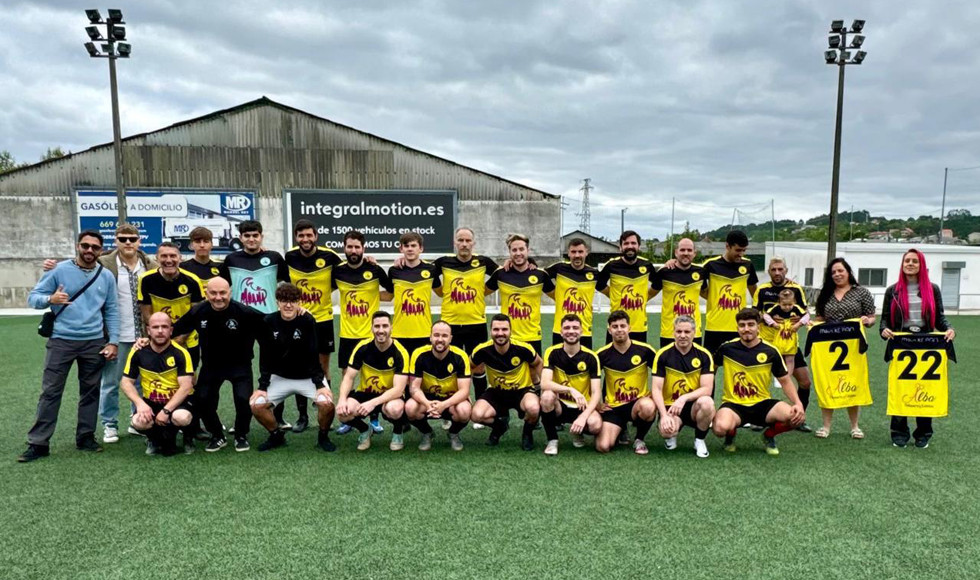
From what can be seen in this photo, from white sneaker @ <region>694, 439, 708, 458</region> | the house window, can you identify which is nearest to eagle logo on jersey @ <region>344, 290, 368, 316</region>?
white sneaker @ <region>694, 439, 708, 458</region>

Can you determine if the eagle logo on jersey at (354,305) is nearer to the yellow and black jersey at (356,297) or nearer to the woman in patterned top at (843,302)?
the yellow and black jersey at (356,297)

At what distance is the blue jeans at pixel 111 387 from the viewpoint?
5113mm

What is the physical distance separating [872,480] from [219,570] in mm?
4164

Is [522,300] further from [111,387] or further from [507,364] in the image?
[111,387]

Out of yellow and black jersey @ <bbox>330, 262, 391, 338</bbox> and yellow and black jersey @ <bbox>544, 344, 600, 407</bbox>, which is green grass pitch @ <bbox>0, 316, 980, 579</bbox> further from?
yellow and black jersey @ <bbox>330, 262, 391, 338</bbox>

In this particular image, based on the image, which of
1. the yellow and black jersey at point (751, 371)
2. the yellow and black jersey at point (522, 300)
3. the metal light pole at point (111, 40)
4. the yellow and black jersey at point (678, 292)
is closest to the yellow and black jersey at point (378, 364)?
the yellow and black jersey at point (522, 300)

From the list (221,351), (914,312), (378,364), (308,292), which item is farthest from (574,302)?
(221,351)

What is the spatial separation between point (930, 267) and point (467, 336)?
71.8 feet

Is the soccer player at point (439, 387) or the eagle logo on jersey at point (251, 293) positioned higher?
the eagle logo on jersey at point (251, 293)

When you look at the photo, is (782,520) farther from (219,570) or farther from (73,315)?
(73,315)

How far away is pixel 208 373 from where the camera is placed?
4.83m

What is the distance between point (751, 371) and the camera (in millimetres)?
4816

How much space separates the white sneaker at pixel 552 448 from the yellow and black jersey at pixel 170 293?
313 cm

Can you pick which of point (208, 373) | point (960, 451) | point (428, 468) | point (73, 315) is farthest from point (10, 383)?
point (960, 451)
